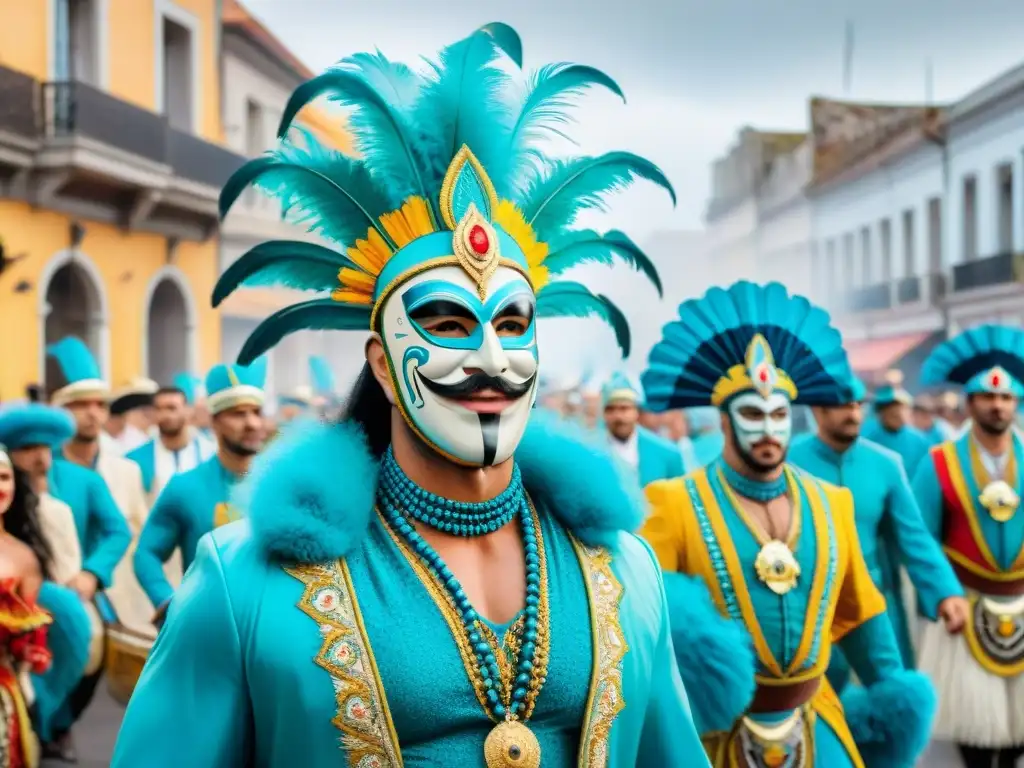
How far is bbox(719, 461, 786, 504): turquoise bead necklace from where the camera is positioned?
16.1 feet

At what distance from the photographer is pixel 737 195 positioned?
36.6 meters

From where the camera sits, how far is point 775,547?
473cm

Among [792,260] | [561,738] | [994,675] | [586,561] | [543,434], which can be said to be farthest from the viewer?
[792,260]

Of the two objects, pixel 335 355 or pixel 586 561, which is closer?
pixel 586 561

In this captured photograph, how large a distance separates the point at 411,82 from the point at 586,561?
41.0 inches

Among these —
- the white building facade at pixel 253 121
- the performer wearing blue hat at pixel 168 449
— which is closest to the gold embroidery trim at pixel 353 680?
the performer wearing blue hat at pixel 168 449

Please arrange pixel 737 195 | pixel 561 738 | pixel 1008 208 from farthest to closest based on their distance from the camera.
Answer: pixel 737 195 < pixel 1008 208 < pixel 561 738

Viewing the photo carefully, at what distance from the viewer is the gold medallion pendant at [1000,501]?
7.23m

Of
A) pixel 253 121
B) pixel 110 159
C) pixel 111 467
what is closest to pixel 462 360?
pixel 111 467

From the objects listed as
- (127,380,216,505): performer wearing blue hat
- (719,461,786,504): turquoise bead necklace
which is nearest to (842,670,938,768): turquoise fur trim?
(719,461,786,504): turquoise bead necklace

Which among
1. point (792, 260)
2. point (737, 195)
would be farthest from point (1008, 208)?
point (737, 195)

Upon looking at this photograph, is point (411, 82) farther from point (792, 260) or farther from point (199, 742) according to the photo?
point (792, 260)

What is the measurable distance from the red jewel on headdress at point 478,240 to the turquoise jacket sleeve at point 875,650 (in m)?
2.63

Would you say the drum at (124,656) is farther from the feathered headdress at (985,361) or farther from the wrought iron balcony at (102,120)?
the wrought iron balcony at (102,120)
